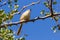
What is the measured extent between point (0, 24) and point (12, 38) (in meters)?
0.57

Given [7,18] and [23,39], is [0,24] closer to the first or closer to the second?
[7,18]

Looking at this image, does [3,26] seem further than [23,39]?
No

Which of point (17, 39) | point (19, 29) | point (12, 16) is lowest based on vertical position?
point (17, 39)

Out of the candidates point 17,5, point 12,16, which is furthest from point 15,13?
point 17,5

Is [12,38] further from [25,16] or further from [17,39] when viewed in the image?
[25,16]

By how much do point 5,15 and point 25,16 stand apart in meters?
0.67

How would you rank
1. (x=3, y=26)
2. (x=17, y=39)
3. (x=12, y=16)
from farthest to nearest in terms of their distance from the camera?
1. (x=17, y=39)
2. (x=12, y=16)
3. (x=3, y=26)

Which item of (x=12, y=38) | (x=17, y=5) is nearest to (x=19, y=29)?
(x=12, y=38)

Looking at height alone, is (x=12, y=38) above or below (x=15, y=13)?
below

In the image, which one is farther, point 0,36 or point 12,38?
point 12,38

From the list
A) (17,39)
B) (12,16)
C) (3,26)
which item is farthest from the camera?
(17,39)

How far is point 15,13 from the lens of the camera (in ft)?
13.3

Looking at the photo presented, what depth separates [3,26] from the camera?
367cm

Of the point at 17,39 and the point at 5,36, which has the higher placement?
the point at 5,36
